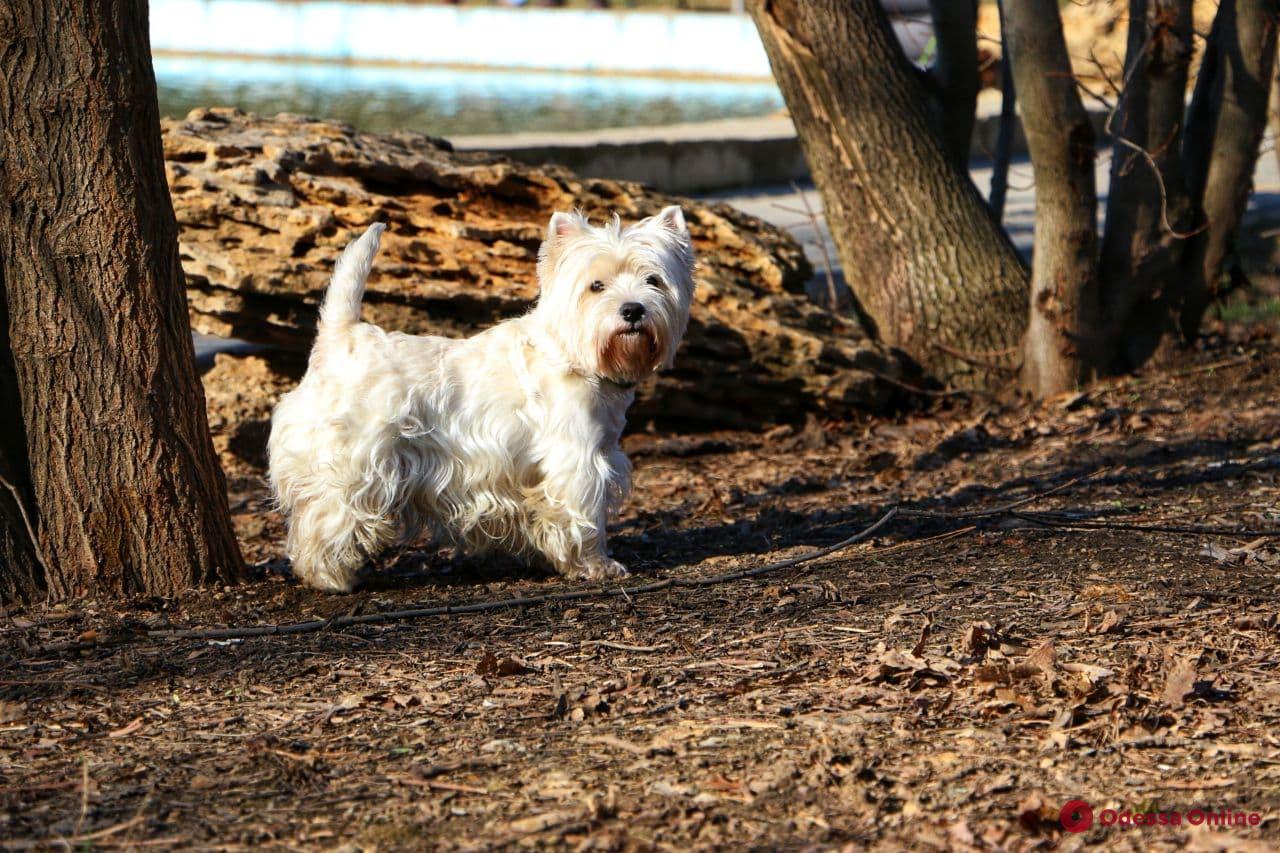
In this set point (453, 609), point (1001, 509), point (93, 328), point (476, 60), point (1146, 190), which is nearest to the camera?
point (93, 328)

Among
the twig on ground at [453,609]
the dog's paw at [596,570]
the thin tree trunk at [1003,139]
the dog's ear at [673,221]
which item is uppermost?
the thin tree trunk at [1003,139]

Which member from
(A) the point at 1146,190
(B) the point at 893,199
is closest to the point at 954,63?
(B) the point at 893,199

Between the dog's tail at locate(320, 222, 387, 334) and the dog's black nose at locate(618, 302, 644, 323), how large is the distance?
911mm

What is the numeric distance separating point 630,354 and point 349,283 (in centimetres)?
106

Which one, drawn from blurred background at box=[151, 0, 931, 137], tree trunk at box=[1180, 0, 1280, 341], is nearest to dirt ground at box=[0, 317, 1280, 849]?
tree trunk at box=[1180, 0, 1280, 341]

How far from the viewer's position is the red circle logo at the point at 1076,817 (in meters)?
3.27

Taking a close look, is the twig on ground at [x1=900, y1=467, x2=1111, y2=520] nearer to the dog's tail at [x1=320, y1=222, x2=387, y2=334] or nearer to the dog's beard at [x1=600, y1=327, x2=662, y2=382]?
the dog's beard at [x1=600, y1=327, x2=662, y2=382]

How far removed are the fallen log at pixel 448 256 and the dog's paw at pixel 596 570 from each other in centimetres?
217

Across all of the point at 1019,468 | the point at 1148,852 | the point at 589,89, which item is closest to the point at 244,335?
the point at 1019,468

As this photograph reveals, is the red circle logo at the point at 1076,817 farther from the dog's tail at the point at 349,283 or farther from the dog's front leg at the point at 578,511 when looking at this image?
the dog's tail at the point at 349,283

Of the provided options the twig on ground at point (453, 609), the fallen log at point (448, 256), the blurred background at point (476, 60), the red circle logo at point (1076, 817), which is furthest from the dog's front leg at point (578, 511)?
the blurred background at point (476, 60)

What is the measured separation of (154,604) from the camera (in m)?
4.89

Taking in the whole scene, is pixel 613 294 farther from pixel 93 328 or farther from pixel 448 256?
pixel 448 256

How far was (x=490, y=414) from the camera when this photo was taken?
540 centimetres
